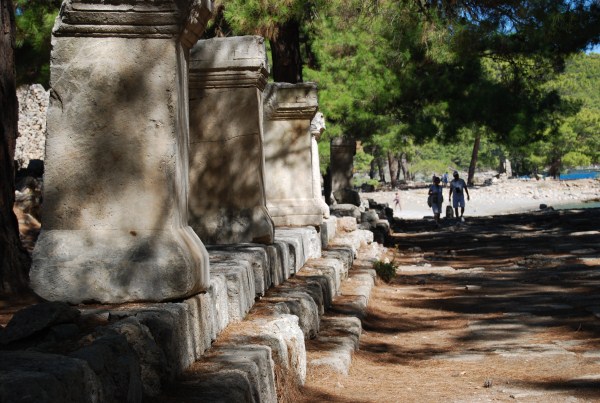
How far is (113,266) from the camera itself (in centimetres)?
353

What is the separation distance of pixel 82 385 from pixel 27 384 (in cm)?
29

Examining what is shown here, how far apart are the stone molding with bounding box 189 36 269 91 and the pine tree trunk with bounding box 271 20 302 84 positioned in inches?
263

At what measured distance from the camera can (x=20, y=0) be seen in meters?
10.8

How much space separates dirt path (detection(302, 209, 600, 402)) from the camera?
15.5 feet

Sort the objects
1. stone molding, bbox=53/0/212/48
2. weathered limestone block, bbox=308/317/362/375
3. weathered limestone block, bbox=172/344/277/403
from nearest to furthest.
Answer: weathered limestone block, bbox=172/344/277/403 → stone molding, bbox=53/0/212/48 → weathered limestone block, bbox=308/317/362/375

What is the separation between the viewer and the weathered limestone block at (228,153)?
616cm

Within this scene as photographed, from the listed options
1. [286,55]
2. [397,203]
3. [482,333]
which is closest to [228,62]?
[482,333]

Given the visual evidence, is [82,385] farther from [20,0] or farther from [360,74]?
[360,74]

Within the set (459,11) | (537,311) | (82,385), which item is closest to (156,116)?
(82,385)

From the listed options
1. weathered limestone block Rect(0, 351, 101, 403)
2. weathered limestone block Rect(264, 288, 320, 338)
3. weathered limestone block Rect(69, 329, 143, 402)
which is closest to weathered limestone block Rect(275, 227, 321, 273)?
weathered limestone block Rect(264, 288, 320, 338)

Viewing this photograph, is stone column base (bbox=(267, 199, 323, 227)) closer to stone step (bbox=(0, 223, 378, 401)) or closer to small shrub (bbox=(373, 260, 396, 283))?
small shrub (bbox=(373, 260, 396, 283))

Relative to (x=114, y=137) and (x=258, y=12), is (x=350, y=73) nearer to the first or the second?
(x=258, y=12)

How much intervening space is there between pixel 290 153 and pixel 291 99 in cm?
62

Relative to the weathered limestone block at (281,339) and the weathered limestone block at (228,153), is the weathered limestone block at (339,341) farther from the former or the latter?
the weathered limestone block at (228,153)
